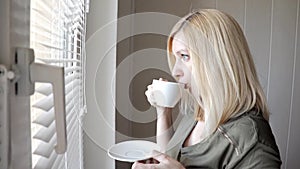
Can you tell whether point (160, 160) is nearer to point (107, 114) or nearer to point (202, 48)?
point (202, 48)

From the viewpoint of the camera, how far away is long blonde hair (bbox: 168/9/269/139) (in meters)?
0.87

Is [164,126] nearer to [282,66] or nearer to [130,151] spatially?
[130,151]

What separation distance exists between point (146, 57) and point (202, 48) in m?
0.97

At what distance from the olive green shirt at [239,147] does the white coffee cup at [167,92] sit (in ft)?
0.46

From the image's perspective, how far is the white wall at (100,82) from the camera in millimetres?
1229

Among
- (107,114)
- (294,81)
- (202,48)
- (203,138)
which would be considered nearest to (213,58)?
(202,48)

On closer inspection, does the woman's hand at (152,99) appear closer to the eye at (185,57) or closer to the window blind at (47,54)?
the eye at (185,57)

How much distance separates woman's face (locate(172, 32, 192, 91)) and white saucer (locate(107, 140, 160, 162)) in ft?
0.68

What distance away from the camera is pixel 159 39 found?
1780 mm

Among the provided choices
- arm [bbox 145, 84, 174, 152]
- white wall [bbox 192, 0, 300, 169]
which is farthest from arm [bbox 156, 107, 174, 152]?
white wall [bbox 192, 0, 300, 169]

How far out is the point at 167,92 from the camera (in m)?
0.95

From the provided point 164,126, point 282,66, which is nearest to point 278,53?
point 282,66

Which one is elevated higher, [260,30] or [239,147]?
[260,30]

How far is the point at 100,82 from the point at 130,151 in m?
0.41
